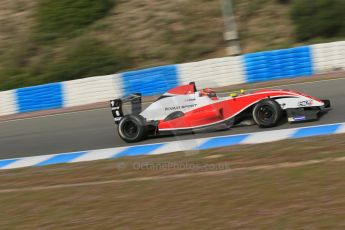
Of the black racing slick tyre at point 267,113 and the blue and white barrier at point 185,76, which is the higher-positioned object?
the blue and white barrier at point 185,76

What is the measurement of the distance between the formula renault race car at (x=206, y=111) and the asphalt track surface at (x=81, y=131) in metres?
0.19

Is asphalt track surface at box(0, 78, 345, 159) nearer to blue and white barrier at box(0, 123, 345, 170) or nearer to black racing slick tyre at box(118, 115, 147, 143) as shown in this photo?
black racing slick tyre at box(118, 115, 147, 143)

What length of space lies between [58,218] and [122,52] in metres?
17.6

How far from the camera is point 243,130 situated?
9.00 metres

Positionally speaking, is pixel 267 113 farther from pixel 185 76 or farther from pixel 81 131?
pixel 185 76

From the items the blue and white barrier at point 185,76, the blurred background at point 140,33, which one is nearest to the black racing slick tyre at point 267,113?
the blue and white barrier at point 185,76

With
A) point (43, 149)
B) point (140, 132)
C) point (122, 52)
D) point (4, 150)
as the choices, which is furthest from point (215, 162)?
point (122, 52)

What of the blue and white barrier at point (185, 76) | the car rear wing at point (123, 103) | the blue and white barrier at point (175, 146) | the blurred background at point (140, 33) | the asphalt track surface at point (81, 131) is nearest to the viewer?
the blue and white barrier at point (175, 146)

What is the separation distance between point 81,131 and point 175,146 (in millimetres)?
3560

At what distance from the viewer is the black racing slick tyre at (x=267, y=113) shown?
845 cm

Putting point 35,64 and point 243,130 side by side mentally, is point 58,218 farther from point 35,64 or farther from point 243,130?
point 35,64

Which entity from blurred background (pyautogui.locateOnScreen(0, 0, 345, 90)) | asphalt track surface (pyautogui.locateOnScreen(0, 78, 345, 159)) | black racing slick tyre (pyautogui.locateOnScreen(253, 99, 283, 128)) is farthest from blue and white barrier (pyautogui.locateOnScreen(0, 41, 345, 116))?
black racing slick tyre (pyautogui.locateOnScreen(253, 99, 283, 128))

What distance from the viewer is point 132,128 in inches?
379

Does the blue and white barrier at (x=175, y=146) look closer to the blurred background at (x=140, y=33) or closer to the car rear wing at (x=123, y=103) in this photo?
the car rear wing at (x=123, y=103)
